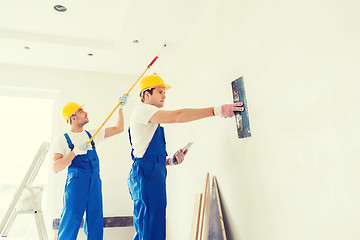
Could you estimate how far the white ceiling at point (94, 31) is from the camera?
2.49 m

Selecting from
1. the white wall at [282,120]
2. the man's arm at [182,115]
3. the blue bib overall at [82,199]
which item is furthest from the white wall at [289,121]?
the blue bib overall at [82,199]

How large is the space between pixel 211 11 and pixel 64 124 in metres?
2.58

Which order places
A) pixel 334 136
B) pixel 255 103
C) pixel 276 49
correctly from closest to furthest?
pixel 334 136 < pixel 276 49 < pixel 255 103

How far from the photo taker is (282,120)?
134 centimetres

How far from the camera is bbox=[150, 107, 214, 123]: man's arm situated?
5.51 ft

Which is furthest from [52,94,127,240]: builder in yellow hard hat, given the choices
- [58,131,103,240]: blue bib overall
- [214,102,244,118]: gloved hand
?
[214,102,244,118]: gloved hand

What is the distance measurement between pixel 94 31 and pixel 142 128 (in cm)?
172

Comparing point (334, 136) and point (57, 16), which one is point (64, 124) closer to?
point (57, 16)

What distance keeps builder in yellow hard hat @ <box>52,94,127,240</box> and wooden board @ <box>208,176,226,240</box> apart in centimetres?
117

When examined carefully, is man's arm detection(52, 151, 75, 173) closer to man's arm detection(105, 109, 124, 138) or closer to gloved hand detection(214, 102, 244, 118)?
man's arm detection(105, 109, 124, 138)

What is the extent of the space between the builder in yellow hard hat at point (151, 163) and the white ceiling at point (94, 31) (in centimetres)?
109

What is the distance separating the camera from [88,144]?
2.59 meters

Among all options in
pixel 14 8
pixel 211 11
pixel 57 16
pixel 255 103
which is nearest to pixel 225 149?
pixel 255 103

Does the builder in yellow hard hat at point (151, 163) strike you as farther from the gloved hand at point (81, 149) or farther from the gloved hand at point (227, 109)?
the gloved hand at point (81, 149)
